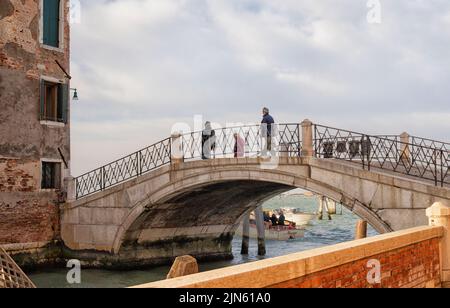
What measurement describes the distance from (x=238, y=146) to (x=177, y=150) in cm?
211

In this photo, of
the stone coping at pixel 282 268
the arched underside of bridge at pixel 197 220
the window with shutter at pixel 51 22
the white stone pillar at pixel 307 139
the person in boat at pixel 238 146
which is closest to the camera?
the stone coping at pixel 282 268

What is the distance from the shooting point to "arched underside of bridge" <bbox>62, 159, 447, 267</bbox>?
448 inches

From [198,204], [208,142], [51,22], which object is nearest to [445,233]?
[208,142]

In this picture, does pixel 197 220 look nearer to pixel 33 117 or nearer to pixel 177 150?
pixel 177 150

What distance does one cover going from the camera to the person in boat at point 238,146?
1461 cm

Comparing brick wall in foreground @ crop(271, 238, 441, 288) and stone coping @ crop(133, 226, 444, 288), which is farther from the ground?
stone coping @ crop(133, 226, 444, 288)

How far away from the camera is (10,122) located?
51.9 feet

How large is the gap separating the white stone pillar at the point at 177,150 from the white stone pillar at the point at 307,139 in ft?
14.2

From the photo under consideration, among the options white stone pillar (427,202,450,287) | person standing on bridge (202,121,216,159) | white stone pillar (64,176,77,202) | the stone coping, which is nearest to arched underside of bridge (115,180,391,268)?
person standing on bridge (202,121,216,159)

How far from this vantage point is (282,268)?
13.5 ft

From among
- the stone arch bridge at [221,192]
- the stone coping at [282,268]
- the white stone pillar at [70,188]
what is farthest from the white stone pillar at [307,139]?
the white stone pillar at [70,188]

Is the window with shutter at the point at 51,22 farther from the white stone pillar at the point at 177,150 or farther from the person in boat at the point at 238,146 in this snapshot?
the person in boat at the point at 238,146

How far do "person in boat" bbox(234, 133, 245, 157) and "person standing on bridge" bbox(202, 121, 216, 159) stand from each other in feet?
2.71

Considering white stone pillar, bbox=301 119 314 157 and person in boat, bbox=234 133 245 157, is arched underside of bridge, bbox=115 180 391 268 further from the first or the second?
white stone pillar, bbox=301 119 314 157
